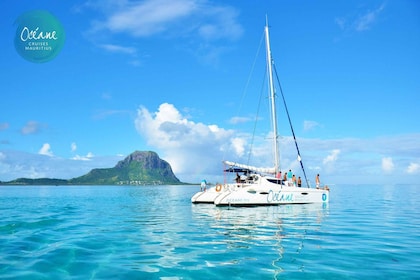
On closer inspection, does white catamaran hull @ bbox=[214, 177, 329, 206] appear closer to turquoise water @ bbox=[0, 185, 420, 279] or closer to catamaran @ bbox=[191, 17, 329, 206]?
catamaran @ bbox=[191, 17, 329, 206]

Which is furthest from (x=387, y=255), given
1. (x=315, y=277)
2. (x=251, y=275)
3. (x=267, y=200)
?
(x=267, y=200)

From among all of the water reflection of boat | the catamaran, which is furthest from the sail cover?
the water reflection of boat

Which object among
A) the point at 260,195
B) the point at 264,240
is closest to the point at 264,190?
the point at 260,195

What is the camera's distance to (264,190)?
33.8 metres

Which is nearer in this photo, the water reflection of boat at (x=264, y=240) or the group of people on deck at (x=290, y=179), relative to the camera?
the water reflection of boat at (x=264, y=240)

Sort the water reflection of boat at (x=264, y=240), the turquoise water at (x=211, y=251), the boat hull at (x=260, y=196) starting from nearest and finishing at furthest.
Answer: the turquoise water at (x=211, y=251) → the water reflection of boat at (x=264, y=240) → the boat hull at (x=260, y=196)

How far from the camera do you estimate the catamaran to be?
111ft

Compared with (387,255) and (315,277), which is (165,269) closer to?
(315,277)

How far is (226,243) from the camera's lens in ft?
48.2

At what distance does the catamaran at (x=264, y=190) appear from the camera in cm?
3369

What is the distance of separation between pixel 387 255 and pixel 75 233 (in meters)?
15.2

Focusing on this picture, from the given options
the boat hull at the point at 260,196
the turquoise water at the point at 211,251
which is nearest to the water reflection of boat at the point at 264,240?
the turquoise water at the point at 211,251

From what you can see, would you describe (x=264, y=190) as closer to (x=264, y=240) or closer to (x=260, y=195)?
(x=260, y=195)

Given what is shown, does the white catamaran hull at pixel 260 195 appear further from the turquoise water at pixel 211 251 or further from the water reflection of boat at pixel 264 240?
the turquoise water at pixel 211 251
